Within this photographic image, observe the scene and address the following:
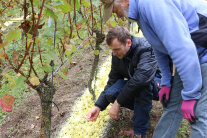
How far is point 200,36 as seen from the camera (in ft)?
4.33

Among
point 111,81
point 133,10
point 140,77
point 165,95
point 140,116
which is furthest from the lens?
point 111,81

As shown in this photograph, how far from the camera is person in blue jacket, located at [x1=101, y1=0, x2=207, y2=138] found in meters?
1.18

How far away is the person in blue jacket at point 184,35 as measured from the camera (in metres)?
1.18

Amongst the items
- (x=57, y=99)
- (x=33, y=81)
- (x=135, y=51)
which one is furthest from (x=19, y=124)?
(x=135, y=51)

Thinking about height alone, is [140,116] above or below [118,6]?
below

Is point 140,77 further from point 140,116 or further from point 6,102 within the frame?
Result: point 6,102

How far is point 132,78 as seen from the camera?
84.6 inches

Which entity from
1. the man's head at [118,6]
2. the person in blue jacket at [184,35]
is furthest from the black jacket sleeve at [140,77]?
the man's head at [118,6]

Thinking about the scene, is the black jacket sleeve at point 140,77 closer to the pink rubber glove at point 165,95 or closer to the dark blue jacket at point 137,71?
the dark blue jacket at point 137,71

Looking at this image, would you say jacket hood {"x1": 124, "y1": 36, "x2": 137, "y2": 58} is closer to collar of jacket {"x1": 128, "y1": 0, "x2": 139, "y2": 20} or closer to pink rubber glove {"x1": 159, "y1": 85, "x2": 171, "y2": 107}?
pink rubber glove {"x1": 159, "y1": 85, "x2": 171, "y2": 107}

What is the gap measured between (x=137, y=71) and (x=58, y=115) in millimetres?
1442

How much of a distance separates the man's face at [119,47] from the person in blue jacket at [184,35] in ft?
1.95

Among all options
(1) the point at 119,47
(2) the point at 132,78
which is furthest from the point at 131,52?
(2) the point at 132,78

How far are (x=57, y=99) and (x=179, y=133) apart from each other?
1.95 meters
